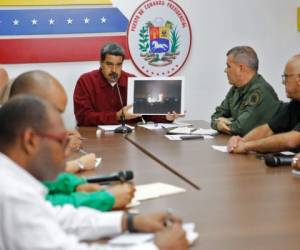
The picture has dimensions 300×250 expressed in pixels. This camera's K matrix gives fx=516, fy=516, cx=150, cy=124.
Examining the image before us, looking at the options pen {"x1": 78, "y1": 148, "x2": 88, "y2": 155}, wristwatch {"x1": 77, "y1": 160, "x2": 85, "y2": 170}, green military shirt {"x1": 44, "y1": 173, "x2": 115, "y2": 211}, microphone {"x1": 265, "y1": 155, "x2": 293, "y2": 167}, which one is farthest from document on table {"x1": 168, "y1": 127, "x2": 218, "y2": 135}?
green military shirt {"x1": 44, "y1": 173, "x2": 115, "y2": 211}

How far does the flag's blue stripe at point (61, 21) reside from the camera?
4.69m

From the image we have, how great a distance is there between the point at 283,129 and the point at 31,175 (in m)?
2.36

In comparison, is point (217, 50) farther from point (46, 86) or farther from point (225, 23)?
point (46, 86)

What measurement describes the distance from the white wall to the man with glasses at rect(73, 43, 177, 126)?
1.66ft

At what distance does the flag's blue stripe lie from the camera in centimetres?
469

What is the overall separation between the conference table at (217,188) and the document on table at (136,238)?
0.07ft

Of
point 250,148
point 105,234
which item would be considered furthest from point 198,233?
point 250,148

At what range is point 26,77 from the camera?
6.53 ft

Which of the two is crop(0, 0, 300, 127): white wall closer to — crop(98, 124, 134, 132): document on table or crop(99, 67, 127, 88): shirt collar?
crop(99, 67, 127, 88): shirt collar

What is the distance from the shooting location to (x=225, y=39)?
202 inches

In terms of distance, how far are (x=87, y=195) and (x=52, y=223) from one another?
0.61 metres

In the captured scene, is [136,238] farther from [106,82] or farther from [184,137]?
[106,82]

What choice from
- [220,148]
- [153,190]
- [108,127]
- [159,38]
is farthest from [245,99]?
[153,190]

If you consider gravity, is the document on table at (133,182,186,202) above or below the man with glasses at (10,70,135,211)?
below
